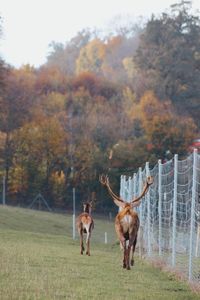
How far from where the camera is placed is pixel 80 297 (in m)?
11.7

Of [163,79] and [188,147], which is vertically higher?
[163,79]

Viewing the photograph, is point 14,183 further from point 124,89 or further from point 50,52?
point 50,52

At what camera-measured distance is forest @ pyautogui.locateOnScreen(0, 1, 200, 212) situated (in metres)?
65.4

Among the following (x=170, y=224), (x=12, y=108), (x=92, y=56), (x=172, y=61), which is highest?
(x=92, y=56)

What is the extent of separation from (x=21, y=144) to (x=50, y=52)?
83070 millimetres

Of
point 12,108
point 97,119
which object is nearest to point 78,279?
point 12,108

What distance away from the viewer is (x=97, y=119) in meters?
72.5

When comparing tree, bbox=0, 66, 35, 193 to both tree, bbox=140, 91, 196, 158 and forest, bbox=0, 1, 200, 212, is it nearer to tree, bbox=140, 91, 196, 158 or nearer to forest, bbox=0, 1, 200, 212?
forest, bbox=0, 1, 200, 212

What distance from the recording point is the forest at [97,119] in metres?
65.4

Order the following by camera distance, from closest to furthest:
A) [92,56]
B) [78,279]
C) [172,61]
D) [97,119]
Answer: [78,279], [97,119], [172,61], [92,56]

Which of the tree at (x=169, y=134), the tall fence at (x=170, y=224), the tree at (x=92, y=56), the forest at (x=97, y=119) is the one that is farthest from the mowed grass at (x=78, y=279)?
the tree at (x=92, y=56)

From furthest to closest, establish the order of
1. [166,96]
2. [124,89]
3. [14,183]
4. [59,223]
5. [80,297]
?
1. [124,89]
2. [166,96]
3. [14,183]
4. [59,223]
5. [80,297]

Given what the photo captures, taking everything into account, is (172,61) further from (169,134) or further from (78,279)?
(78,279)

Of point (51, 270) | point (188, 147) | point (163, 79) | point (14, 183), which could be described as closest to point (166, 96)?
point (163, 79)
